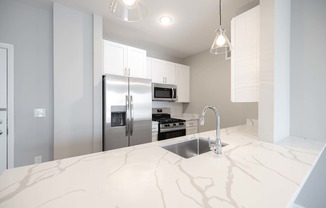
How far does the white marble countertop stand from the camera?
0.53 metres

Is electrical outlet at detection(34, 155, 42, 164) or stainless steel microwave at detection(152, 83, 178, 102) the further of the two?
stainless steel microwave at detection(152, 83, 178, 102)

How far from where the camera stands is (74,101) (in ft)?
7.17

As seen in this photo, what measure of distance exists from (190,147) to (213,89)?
2323 mm

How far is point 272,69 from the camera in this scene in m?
1.31

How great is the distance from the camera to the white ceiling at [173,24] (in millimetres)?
1964

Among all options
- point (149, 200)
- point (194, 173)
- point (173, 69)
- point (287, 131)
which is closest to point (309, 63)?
point (287, 131)

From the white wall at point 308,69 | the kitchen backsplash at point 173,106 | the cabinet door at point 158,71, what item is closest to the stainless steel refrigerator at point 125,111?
the cabinet door at point 158,71

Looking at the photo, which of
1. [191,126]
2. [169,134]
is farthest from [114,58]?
[191,126]

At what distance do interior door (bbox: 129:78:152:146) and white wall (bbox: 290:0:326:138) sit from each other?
1961mm

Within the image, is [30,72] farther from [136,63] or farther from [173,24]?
[173,24]

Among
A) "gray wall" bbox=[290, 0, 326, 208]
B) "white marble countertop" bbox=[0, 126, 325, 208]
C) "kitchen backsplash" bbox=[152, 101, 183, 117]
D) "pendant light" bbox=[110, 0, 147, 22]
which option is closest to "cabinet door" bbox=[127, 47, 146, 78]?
"kitchen backsplash" bbox=[152, 101, 183, 117]

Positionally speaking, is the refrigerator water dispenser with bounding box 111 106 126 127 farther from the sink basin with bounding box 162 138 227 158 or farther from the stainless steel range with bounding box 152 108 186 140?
Answer: the sink basin with bounding box 162 138 227 158

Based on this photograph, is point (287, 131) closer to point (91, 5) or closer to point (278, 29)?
point (278, 29)

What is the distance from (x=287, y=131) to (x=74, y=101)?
9.20ft
